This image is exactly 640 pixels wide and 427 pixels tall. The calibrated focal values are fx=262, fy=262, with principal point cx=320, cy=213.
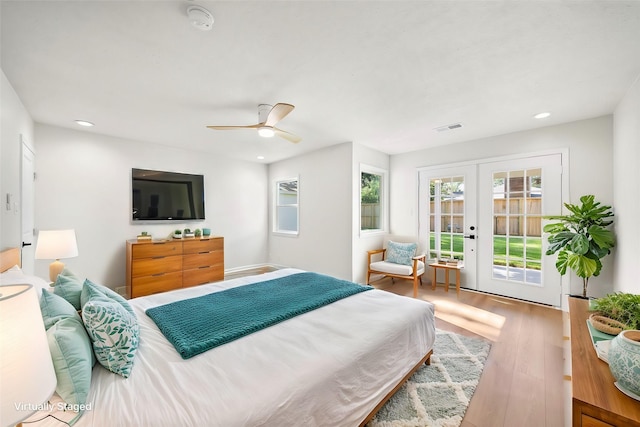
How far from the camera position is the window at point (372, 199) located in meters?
4.91

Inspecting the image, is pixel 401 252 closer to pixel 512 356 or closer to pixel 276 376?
pixel 512 356

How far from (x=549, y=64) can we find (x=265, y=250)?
18.2 ft

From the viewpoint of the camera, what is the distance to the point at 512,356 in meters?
2.42

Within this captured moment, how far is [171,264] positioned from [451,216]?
4.73m

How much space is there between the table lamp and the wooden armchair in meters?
3.86

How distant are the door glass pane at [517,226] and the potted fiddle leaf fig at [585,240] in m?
0.60

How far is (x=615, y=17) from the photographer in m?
1.64

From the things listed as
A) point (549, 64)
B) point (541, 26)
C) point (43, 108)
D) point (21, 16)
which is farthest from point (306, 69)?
point (43, 108)

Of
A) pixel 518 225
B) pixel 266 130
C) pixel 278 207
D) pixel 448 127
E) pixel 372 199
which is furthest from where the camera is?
pixel 278 207

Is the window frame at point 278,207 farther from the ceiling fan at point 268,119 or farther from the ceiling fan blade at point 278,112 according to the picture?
the ceiling fan blade at point 278,112

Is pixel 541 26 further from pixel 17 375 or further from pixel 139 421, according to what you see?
pixel 139 421

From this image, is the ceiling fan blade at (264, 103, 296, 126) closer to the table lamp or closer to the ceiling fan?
the ceiling fan

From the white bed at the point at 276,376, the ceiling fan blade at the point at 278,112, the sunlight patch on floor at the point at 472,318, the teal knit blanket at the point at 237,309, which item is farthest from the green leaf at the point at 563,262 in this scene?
the ceiling fan blade at the point at 278,112

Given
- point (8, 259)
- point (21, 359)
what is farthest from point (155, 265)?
point (21, 359)
